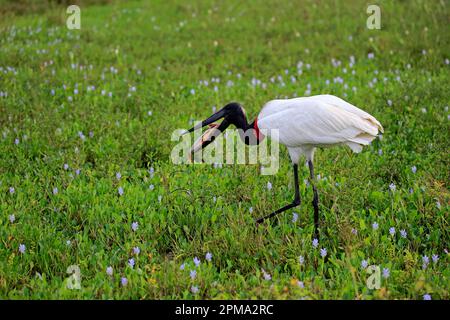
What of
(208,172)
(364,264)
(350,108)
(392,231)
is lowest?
(364,264)

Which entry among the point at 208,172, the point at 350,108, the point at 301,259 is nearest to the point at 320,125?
the point at 350,108

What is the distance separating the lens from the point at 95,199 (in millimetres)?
5016

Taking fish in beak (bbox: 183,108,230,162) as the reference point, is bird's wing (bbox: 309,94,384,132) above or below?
above

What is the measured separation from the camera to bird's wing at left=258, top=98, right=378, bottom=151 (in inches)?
175

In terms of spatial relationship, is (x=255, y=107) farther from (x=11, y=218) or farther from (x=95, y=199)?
(x=11, y=218)

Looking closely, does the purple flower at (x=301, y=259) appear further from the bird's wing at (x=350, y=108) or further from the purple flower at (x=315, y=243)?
the bird's wing at (x=350, y=108)

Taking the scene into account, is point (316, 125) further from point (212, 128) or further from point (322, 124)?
point (212, 128)

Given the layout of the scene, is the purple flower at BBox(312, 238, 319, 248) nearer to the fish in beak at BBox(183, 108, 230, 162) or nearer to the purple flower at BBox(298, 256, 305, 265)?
the purple flower at BBox(298, 256, 305, 265)

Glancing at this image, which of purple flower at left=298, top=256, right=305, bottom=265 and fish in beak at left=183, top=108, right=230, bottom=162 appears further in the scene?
fish in beak at left=183, top=108, right=230, bottom=162

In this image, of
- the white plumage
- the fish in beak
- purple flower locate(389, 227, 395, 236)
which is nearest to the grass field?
purple flower locate(389, 227, 395, 236)

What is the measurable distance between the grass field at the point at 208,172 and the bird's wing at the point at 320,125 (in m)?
0.65

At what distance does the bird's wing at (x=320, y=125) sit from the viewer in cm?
444

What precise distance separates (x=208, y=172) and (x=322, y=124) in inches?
63.5

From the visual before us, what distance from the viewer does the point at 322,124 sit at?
445 centimetres
